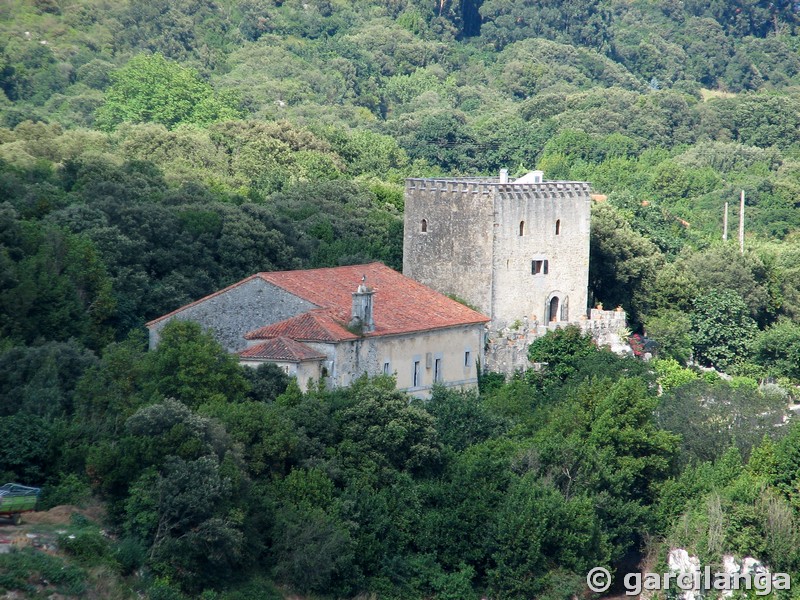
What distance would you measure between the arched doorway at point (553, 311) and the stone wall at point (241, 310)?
10135 millimetres

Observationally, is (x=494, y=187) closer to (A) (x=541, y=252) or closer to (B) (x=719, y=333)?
(A) (x=541, y=252)

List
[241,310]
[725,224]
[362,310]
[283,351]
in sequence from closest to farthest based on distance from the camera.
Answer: [283,351] < [362,310] < [241,310] < [725,224]

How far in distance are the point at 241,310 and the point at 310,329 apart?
276cm

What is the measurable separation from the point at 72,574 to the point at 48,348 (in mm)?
10279

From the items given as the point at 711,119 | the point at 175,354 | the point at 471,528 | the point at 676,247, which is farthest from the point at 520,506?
the point at 711,119

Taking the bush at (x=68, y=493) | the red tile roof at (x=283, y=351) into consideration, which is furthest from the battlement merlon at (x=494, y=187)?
the bush at (x=68, y=493)

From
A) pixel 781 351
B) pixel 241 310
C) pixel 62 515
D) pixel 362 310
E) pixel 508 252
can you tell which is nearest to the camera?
pixel 62 515

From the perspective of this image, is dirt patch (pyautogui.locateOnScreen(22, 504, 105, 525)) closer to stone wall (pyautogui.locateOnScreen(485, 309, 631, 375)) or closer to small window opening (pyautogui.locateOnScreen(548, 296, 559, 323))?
stone wall (pyautogui.locateOnScreen(485, 309, 631, 375))

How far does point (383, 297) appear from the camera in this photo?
4475 centimetres

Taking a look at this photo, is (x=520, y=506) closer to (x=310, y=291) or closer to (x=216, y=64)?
(x=310, y=291)

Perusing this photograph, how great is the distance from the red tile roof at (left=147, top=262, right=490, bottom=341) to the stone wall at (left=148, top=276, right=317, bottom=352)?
0.16 metres

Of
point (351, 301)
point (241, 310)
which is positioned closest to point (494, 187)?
point (351, 301)

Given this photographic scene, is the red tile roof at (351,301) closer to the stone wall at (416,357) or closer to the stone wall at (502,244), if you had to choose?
the stone wall at (416,357)

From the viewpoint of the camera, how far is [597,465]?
40.0 meters
